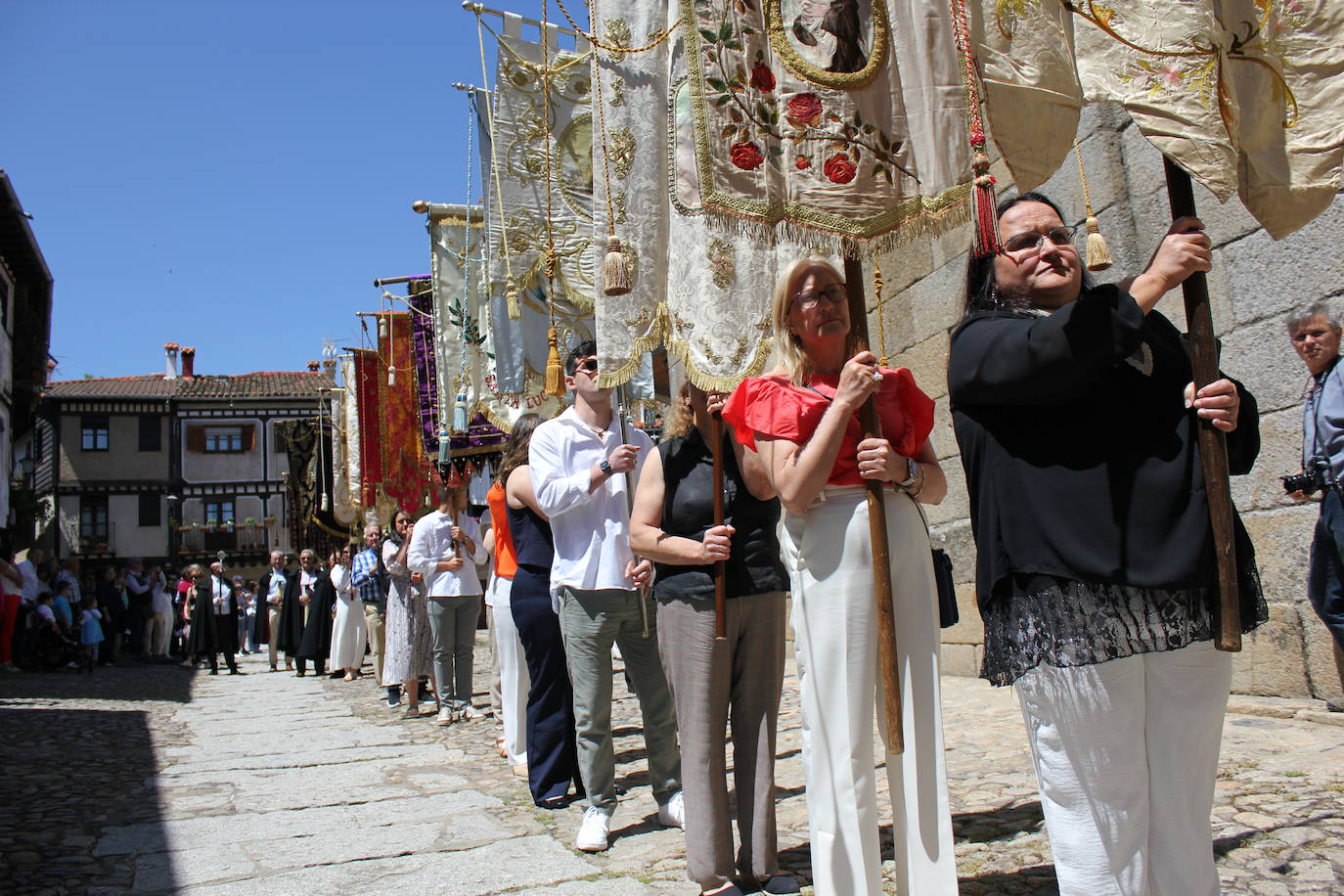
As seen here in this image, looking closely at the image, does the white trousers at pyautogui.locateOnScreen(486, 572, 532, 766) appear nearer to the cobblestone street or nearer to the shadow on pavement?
the cobblestone street

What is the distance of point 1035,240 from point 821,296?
658mm

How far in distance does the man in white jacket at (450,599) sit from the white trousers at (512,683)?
2.04 metres

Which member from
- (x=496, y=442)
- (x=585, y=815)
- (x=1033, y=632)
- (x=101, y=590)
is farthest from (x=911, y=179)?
(x=101, y=590)

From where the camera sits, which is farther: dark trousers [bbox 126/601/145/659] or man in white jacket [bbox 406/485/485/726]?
dark trousers [bbox 126/601/145/659]

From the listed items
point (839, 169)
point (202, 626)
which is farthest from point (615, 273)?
point (202, 626)

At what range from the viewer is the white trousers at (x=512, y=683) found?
579 cm

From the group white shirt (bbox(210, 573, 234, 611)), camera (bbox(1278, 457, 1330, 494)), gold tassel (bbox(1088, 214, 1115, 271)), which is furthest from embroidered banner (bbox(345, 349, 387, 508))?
camera (bbox(1278, 457, 1330, 494))

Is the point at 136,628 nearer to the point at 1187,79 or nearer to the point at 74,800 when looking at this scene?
the point at 74,800

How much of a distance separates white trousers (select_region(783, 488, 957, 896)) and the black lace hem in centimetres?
51

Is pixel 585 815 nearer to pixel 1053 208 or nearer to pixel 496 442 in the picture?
pixel 1053 208

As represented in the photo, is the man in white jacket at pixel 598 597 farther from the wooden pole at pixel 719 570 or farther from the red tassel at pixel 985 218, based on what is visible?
the red tassel at pixel 985 218

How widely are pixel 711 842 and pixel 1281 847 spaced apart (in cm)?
165

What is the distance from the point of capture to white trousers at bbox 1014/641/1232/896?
207cm

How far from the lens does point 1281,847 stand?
302cm
